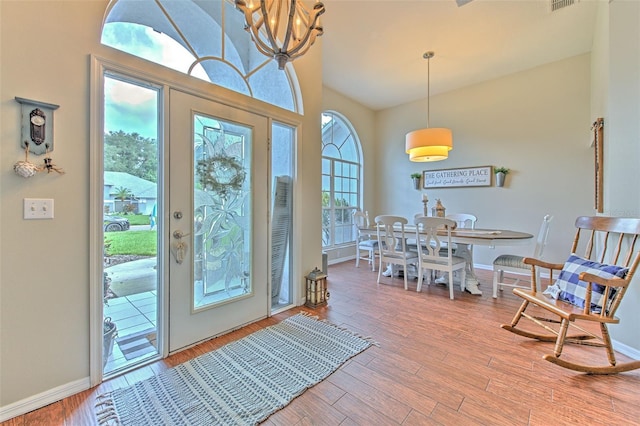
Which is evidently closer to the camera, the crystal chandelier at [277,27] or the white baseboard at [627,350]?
the crystal chandelier at [277,27]

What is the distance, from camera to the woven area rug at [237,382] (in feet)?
4.77

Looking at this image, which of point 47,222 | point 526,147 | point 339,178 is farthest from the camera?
point 339,178

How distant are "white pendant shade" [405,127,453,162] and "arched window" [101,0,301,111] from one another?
66.5 inches

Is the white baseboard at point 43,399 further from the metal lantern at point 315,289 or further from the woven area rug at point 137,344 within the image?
the metal lantern at point 315,289

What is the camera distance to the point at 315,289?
9.68ft

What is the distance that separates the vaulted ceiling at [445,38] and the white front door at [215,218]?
1774 millimetres

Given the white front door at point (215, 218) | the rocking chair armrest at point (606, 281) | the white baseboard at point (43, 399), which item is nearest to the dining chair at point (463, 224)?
the rocking chair armrest at point (606, 281)

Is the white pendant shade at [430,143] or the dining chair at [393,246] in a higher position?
the white pendant shade at [430,143]

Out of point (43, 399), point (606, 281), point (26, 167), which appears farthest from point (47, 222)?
point (606, 281)

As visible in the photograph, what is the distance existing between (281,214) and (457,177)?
11.6ft

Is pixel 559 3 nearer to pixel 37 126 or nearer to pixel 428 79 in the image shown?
pixel 428 79

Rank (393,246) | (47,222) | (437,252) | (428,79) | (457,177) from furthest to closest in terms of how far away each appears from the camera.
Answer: (457,177)
(428,79)
(393,246)
(437,252)
(47,222)

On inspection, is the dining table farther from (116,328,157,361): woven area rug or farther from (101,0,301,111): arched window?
(116,328,157,361): woven area rug

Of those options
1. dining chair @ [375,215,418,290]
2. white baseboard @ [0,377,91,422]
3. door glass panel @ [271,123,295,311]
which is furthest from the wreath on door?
dining chair @ [375,215,418,290]
